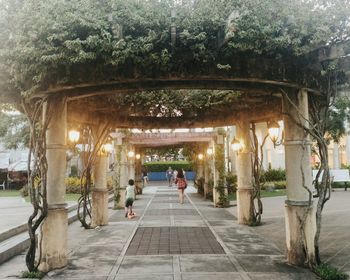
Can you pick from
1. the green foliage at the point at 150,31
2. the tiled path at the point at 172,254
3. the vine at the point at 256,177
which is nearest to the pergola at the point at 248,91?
the green foliage at the point at 150,31

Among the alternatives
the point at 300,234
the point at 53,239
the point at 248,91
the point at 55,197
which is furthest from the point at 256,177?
the point at 53,239

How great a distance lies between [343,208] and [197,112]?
7840mm

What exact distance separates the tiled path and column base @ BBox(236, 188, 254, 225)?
350 mm

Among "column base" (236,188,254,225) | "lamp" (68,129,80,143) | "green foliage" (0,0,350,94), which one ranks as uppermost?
"green foliage" (0,0,350,94)

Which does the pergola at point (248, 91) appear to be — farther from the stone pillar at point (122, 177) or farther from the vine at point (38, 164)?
the stone pillar at point (122, 177)

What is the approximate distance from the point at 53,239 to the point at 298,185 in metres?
4.41

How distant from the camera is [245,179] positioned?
1157cm

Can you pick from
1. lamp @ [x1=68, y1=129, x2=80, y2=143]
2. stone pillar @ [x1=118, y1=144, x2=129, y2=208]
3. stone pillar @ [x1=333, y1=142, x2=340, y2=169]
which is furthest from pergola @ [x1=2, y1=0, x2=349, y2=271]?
stone pillar @ [x1=333, y1=142, x2=340, y2=169]

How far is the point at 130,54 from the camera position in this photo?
17.6 feet

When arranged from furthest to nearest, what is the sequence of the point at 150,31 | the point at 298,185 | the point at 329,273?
the point at 298,185
the point at 329,273
the point at 150,31

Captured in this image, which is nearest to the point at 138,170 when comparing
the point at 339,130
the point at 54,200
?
the point at 339,130

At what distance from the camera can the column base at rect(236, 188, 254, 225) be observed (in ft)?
37.4

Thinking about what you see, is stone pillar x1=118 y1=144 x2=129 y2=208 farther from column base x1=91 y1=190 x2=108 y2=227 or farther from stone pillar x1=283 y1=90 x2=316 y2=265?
stone pillar x1=283 y1=90 x2=316 y2=265

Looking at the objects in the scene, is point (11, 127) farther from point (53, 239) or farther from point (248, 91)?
point (248, 91)
